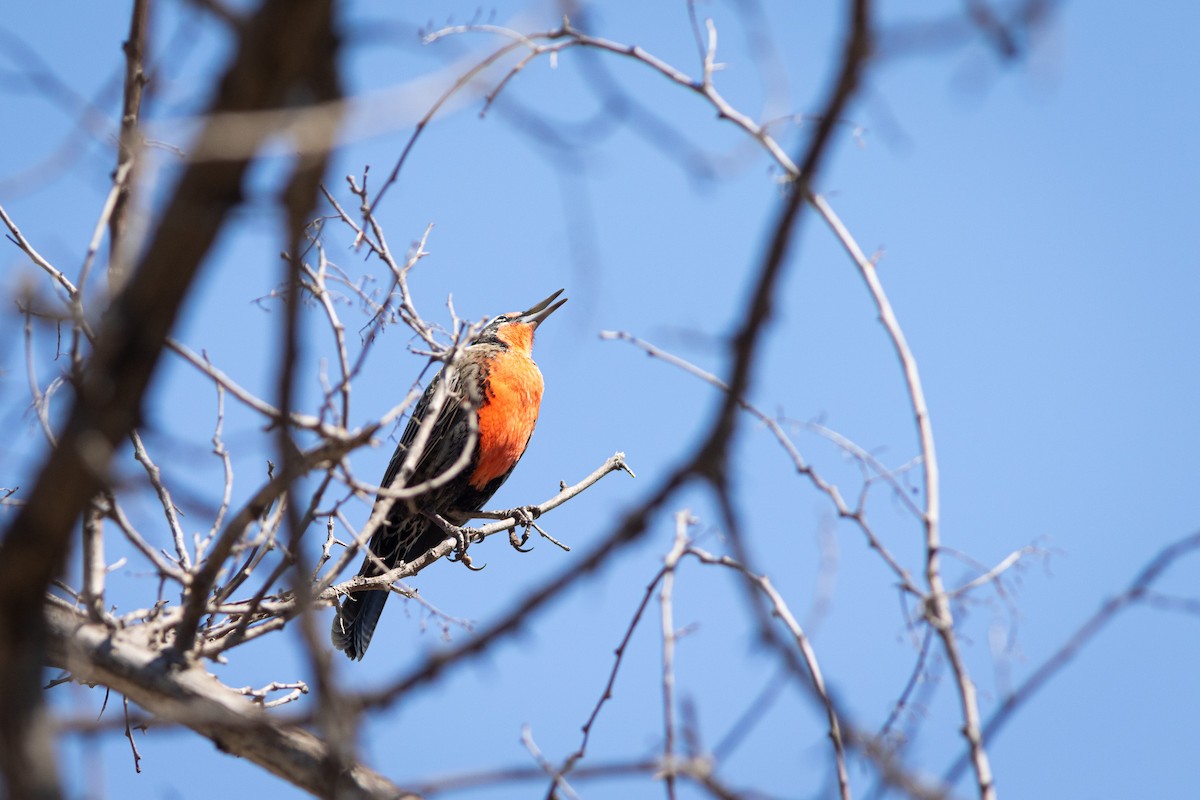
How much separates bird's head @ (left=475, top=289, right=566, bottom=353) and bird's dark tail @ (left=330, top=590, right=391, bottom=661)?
1525 millimetres

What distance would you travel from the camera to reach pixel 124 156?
1981 millimetres

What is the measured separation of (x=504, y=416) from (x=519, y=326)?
→ 3.23 ft

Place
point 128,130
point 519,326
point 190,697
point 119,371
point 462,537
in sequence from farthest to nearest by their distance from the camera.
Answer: point 519,326 < point 462,537 < point 190,697 < point 128,130 < point 119,371

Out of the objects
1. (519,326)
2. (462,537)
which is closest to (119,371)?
(462,537)

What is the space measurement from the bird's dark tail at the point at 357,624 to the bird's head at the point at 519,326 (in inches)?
60.0

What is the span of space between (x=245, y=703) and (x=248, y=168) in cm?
137

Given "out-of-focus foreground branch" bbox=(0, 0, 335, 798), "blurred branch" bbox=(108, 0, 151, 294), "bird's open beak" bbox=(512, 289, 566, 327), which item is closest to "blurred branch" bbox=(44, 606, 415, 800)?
"out-of-focus foreground branch" bbox=(0, 0, 335, 798)

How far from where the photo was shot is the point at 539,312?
6520 millimetres

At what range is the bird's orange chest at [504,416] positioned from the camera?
213 inches

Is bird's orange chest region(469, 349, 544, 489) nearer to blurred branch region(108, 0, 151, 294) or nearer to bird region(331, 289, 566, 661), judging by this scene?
bird region(331, 289, 566, 661)

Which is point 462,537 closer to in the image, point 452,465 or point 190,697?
point 452,465

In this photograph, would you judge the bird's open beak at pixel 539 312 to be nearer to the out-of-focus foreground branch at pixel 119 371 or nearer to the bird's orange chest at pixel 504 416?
the bird's orange chest at pixel 504 416

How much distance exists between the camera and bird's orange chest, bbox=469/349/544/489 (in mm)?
5410

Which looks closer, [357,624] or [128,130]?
[128,130]
